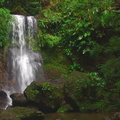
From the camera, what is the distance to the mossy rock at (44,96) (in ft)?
25.1

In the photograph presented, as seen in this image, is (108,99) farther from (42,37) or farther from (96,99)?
(42,37)

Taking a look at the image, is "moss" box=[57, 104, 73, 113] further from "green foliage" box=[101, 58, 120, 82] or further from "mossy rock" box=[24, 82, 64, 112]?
"green foliage" box=[101, 58, 120, 82]

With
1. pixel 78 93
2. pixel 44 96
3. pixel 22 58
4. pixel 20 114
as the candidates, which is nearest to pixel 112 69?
pixel 20 114

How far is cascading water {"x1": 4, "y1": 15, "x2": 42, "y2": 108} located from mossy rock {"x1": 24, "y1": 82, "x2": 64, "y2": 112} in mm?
2483

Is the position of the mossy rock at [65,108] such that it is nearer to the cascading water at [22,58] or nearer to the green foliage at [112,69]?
the cascading water at [22,58]

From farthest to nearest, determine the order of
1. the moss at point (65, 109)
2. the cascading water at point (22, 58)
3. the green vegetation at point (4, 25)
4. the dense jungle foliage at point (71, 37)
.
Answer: the green vegetation at point (4, 25) < the dense jungle foliage at point (71, 37) < the cascading water at point (22, 58) < the moss at point (65, 109)

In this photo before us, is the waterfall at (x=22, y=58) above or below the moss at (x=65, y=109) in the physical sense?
above

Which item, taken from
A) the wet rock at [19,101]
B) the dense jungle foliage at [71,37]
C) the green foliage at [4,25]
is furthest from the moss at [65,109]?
the green foliage at [4,25]

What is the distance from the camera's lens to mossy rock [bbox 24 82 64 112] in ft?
25.1

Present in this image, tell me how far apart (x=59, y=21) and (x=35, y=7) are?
3766 mm

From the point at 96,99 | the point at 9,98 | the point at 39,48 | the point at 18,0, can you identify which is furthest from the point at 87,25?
the point at 18,0

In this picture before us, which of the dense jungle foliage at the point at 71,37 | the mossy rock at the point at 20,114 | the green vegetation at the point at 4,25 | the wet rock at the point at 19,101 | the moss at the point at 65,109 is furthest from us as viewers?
the green vegetation at the point at 4,25

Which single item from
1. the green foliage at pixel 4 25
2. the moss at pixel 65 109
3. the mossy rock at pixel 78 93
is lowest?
the moss at pixel 65 109

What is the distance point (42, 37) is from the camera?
1291cm
